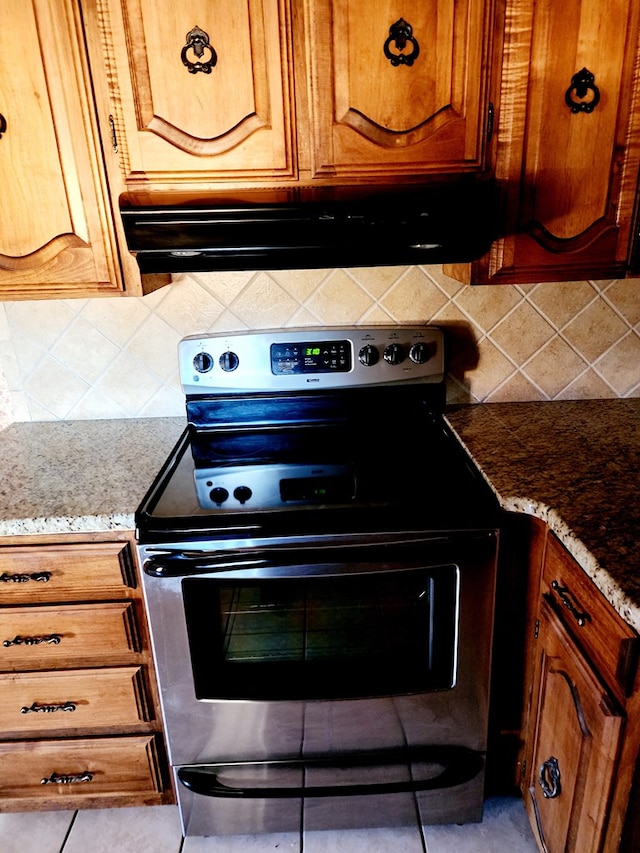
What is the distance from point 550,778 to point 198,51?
1654 millimetres

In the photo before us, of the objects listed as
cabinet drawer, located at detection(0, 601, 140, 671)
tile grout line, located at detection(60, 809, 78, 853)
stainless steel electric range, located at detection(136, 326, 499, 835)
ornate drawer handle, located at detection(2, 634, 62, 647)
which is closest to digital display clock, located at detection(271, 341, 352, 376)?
stainless steel electric range, located at detection(136, 326, 499, 835)

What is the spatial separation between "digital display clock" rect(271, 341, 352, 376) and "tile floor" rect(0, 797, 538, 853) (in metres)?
1.19

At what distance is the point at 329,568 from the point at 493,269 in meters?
0.79

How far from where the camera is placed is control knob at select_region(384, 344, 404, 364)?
5.15ft

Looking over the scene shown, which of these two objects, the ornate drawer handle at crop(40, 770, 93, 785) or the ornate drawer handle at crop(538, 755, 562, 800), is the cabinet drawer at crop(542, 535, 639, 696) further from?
the ornate drawer handle at crop(40, 770, 93, 785)

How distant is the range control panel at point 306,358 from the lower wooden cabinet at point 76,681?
54 cm

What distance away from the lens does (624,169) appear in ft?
4.09

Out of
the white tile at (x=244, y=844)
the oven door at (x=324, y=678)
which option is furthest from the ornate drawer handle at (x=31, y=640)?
the white tile at (x=244, y=844)

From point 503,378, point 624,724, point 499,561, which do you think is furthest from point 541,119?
point 624,724

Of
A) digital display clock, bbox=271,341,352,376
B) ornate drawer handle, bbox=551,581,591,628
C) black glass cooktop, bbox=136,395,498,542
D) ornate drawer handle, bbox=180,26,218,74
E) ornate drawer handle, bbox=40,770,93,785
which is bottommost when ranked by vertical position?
ornate drawer handle, bbox=40,770,93,785

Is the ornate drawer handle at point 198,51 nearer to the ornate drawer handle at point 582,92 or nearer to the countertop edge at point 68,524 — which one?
the ornate drawer handle at point 582,92

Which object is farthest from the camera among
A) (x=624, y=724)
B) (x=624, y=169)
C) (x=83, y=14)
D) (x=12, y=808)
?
(x=12, y=808)

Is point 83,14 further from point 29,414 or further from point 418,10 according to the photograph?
point 29,414

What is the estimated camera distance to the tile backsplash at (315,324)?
161 cm
